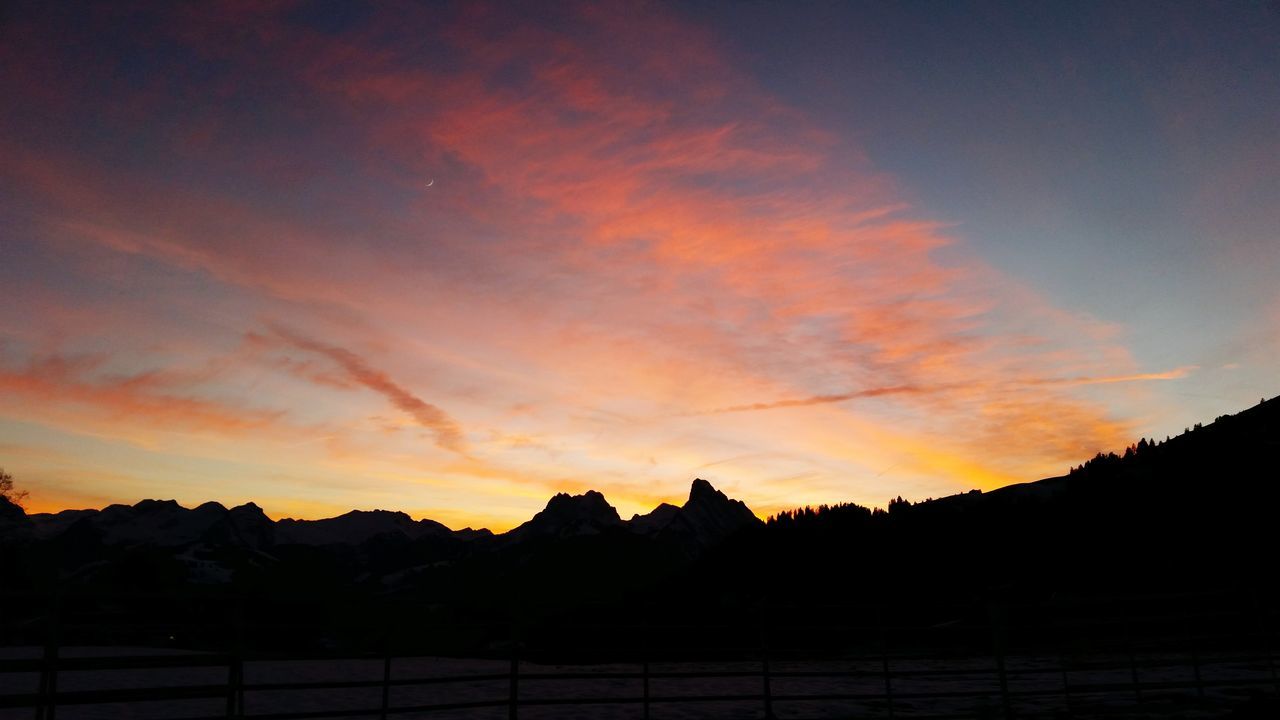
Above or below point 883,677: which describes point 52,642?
above

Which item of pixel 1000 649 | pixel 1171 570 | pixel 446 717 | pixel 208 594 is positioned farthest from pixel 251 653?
pixel 1171 570

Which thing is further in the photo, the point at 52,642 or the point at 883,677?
the point at 883,677

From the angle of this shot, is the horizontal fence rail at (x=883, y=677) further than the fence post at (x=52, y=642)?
Yes

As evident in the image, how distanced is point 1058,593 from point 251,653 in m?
87.3

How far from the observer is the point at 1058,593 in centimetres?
8269

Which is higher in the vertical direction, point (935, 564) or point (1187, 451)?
point (1187, 451)

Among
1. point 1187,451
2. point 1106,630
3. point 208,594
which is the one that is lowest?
point 1106,630

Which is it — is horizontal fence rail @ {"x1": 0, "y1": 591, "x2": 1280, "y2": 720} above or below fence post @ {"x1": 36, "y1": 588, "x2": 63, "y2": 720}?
below

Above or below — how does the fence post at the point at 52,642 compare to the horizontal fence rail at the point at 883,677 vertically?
above

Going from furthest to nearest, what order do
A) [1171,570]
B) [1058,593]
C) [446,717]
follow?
[1058,593], [1171,570], [446,717]

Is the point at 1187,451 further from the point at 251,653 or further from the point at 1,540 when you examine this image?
the point at 1,540

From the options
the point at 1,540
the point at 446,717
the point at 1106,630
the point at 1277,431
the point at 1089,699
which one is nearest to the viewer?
the point at 1089,699

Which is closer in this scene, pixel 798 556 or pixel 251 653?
pixel 251 653

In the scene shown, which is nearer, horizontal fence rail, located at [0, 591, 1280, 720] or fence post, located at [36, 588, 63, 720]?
fence post, located at [36, 588, 63, 720]
